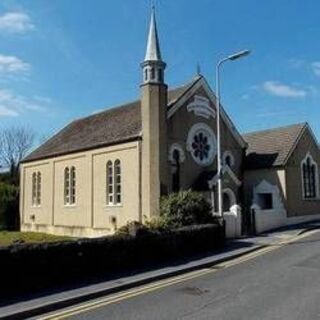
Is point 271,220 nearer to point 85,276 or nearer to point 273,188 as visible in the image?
point 273,188

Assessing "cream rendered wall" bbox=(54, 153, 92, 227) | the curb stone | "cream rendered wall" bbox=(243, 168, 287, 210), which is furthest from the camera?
"cream rendered wall" bbox=(54, 153, 92, 227)

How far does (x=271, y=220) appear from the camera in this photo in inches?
1249

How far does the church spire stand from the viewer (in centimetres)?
3106

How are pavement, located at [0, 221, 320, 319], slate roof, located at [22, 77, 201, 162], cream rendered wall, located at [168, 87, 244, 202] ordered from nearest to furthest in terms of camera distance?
pavement, located at [0, 221, 320, 319] → cream rendered wall, located at [168, 87, 244, 202] → slate roof, located at [22, 77, 201, 162]

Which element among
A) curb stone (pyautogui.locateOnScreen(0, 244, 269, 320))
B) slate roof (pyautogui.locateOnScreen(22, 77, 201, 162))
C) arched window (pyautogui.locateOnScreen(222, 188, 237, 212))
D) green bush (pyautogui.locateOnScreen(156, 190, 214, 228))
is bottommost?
curb stone (pyautogui.locateOnScreen(0, 244, 269, 320))

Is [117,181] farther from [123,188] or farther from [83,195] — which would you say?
[83,195]

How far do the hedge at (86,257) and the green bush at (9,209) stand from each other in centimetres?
3015

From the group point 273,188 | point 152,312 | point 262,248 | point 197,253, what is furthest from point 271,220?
point 152,312

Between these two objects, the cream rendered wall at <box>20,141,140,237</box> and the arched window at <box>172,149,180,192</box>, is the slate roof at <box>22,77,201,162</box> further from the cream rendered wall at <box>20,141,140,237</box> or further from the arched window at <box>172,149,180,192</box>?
the arched window at <box>172,149,180,192</box>

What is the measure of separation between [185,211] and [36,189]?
22.3 meters

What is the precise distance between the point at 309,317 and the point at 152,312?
123 inches

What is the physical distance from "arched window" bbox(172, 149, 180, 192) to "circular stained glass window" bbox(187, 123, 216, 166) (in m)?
1.20

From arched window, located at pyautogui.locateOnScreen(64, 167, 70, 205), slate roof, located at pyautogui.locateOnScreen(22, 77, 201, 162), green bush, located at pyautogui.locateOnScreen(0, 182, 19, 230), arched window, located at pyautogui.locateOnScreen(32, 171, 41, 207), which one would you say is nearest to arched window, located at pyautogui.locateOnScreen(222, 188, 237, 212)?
slate roof, located at pyautogui.locateOnScreen(22, 77, 201, 162)

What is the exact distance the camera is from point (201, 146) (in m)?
35.2
